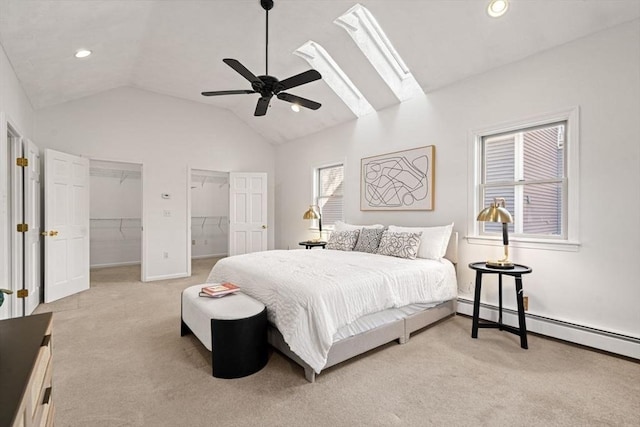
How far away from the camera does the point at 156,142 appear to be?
5.52 metres

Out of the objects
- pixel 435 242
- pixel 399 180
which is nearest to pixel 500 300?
pixel 435 242

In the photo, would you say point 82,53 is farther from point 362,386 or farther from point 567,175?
point 567,175

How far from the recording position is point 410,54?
144 inches

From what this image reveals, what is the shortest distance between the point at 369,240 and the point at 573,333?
7.22ft

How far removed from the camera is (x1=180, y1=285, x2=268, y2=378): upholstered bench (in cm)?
224

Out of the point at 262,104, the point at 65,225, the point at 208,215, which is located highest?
the point at 262,104

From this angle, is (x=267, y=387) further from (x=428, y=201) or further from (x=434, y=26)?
(x=434, y=26)

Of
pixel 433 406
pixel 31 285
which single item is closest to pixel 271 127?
pixel 31 285

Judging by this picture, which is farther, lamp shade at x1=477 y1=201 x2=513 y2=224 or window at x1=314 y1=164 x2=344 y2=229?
window at x1=314 y1=164 x2=344 y2=229

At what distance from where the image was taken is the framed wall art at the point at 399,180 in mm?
4102

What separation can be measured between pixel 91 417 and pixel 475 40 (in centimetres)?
449

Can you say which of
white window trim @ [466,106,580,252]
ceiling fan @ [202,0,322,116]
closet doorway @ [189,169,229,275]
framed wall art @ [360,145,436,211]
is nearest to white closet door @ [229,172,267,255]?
closet doorway @ [189,169,229,275]

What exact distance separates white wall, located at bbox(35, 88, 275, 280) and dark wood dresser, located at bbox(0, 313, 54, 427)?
14.6 ft

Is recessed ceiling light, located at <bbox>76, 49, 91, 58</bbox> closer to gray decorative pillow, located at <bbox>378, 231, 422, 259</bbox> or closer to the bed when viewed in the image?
the bed
